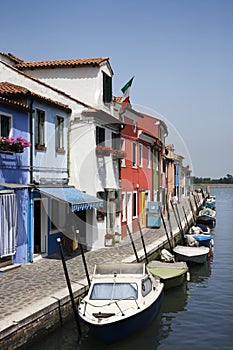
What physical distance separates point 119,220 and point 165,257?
530 cm

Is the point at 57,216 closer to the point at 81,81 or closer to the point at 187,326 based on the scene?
the point at 81,81

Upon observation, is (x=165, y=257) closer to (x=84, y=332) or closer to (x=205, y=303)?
(x=205, y=303)

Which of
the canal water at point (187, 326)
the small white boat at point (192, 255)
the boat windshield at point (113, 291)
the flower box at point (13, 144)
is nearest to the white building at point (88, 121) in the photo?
the small white boat at point (192, 255)

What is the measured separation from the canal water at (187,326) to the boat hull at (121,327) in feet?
0.86

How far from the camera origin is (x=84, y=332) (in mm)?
12562

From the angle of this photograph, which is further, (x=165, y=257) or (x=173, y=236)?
(x=173, y=236)

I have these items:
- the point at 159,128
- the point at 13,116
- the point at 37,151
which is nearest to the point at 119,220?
the point at 37,151

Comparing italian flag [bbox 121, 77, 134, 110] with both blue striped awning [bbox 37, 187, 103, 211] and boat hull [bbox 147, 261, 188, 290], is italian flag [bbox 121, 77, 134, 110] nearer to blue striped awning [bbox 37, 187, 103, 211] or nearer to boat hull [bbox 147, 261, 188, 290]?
blue striped awning [bbox 37, 187, 103, 211]

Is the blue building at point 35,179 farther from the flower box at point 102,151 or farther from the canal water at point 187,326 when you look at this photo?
the canal water at point 187,326

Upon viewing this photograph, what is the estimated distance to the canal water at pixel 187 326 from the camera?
11977mm

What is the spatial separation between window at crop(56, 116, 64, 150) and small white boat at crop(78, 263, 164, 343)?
7.11 metres

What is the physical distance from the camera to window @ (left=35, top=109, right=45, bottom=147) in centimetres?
1763

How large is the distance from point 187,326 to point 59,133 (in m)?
9.42

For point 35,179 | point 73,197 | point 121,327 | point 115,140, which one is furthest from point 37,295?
point 115,140
